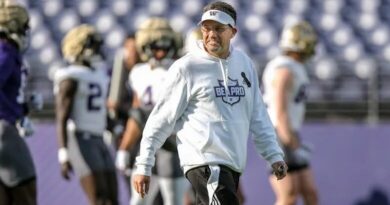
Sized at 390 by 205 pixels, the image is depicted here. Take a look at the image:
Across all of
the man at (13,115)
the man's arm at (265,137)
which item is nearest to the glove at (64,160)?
the man at (13,115)

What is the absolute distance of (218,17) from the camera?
21.4ft

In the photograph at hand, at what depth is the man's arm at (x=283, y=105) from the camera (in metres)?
9.69

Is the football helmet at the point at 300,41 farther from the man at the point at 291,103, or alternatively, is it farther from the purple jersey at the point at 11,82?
the purple jersey at the point at 11,82

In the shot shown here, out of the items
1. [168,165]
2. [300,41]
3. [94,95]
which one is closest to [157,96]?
[168,165]

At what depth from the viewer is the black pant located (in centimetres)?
649

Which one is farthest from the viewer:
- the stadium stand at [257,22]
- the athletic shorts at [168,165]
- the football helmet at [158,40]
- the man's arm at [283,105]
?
the stadium stand at [257,22]

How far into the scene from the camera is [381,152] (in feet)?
39.6

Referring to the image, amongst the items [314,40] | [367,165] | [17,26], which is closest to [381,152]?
[367,165]

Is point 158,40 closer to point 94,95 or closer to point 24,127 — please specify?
point 94,95

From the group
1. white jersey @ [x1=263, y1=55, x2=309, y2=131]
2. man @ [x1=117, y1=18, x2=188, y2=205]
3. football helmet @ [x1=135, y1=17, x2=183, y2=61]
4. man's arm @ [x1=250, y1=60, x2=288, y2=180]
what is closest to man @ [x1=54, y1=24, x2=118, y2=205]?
man @ [x1=117, y1=18, x2=188, y2=205]

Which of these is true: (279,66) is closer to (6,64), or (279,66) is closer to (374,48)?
(6,64)

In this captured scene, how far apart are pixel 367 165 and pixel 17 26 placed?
491 cm

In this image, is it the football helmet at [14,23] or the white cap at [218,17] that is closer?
the white cap at [218,17]

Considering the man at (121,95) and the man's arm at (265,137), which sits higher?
the man's arm at (265,137)
